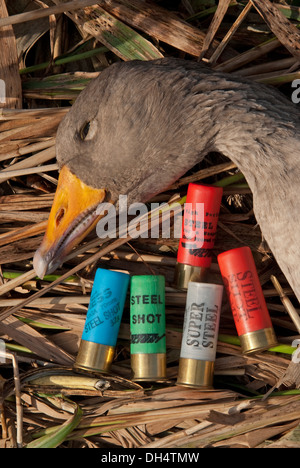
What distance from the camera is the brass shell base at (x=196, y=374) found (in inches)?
98.8

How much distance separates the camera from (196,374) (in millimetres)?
2512

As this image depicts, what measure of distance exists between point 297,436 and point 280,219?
93cm

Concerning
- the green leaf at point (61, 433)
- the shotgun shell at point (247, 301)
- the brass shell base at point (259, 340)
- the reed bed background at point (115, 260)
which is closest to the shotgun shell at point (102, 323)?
the reed bed background at point (115, 260)

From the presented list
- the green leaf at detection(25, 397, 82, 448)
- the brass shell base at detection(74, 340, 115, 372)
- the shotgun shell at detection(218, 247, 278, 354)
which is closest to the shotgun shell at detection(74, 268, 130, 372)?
the brass shell base at detection(74, 340, 115, 372)

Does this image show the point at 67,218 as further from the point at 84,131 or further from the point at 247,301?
the point at 247,301

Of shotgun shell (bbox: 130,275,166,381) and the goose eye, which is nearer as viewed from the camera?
the goose eye

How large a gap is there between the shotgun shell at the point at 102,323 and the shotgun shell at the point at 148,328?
0.24ft

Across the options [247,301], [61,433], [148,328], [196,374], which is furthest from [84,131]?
[61,433]

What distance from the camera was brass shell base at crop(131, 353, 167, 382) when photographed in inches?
99.3

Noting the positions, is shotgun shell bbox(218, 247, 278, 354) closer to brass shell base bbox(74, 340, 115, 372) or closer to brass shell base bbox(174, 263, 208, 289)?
brass shell base bbox(174, 263, 208, 289)

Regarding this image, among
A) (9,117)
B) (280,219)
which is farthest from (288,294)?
(9,117)

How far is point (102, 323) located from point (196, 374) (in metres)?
0.48

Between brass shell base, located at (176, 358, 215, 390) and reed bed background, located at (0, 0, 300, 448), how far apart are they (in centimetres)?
6

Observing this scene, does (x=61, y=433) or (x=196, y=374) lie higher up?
(x=196, y=374)
